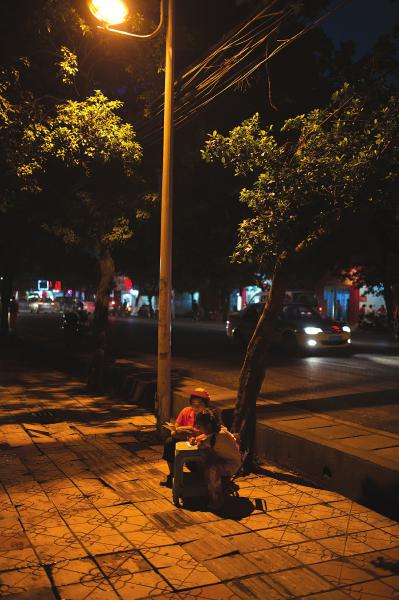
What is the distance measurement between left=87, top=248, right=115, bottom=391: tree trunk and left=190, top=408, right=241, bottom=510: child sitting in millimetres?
7723

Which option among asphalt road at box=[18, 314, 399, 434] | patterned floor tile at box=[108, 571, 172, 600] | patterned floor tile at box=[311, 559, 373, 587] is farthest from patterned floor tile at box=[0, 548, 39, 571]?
asphalt road at box=[18, 314, 399, 434]

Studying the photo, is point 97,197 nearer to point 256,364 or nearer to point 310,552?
point 256,364

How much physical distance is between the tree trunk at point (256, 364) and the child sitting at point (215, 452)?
5.13 ft

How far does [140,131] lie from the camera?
13758 millimetres

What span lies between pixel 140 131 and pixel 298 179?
7.44 meters

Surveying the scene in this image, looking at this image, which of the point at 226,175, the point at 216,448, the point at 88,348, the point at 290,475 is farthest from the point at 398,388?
the point at 88,348

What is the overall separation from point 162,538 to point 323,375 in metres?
10.4

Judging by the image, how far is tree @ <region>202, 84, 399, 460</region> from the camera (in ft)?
22.9

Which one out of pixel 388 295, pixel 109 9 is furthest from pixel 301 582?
pixel 388 295

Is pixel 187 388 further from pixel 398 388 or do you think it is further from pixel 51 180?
pixel 51 180

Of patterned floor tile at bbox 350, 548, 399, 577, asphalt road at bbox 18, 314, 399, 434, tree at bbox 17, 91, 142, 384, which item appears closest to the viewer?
patterned floor tile at bbox 350, 548, 399, 577

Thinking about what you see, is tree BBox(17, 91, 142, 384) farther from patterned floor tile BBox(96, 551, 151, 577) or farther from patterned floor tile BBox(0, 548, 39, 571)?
patterned floor tile BBox(96, 551, 151, 577)

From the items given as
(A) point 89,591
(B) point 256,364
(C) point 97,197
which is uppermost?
(C) point 97,197

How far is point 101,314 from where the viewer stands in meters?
13.7
